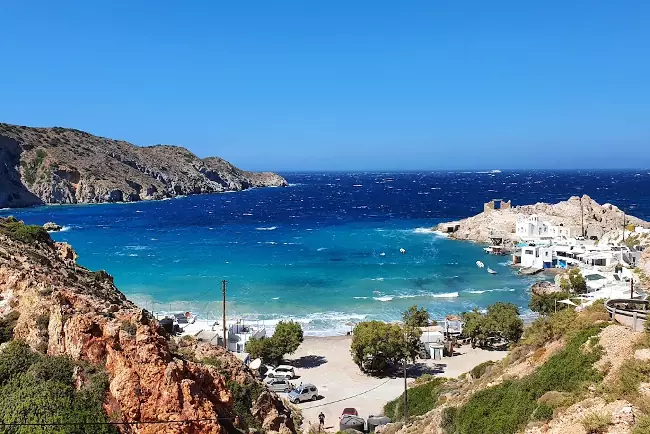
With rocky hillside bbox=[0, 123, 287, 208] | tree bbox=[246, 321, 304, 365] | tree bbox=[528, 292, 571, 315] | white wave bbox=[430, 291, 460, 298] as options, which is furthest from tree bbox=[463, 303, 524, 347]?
rocky hillside bbox=[0, 123, 287, 208]

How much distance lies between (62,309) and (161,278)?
43541mm

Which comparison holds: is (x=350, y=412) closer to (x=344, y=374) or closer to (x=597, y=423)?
(x=344, y=374)

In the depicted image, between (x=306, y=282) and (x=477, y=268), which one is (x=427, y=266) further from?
(x=306, y=282)

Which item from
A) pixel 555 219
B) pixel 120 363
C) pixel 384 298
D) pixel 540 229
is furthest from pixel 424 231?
pixel 120 363

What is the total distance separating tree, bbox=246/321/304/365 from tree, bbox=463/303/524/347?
11490 millimetres

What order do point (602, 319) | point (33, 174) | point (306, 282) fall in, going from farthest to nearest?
point (33, 174) < point (306, 282) < point (602, 319)

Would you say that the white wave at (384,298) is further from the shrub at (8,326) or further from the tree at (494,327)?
the shrub at (8,326)

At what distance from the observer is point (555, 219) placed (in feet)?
257

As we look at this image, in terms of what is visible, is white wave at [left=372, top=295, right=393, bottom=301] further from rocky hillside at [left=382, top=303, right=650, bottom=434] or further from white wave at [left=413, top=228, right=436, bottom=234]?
white wave at [left=413, top=228, right=436, bottom=234]

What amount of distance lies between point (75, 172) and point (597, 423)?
158547mm

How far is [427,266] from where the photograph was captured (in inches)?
2363

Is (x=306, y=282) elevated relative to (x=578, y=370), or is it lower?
lower

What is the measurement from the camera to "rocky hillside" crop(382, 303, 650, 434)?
1102 cm

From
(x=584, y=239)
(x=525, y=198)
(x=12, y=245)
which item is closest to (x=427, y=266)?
(x=584, y=239)
